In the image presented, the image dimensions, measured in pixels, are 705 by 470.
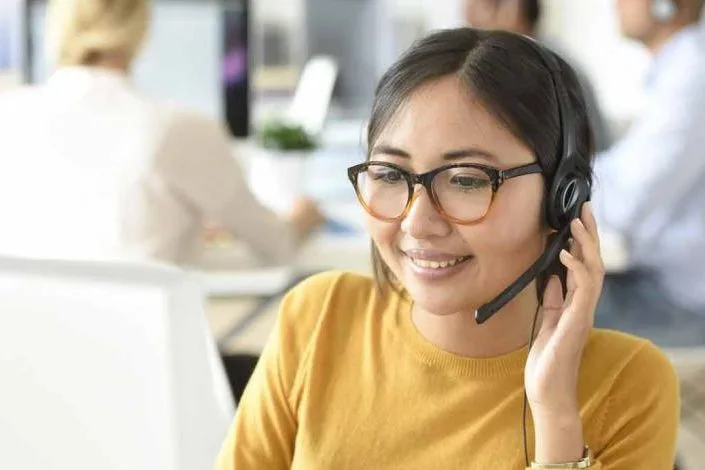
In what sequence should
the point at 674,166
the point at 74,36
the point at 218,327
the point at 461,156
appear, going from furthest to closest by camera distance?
1. the point at 674,166
2. the point at 74,36
3. the point at 218,327
4. the point at 461,156

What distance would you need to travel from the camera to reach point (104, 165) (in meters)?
1.50

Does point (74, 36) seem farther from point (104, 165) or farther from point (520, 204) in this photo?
point (520, 204)

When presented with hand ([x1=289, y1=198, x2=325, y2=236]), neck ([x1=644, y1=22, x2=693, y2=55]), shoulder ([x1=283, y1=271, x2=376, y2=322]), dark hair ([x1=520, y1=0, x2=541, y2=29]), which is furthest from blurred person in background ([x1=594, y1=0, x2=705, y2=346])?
shoulder ([x1=283, y1=271, x2=376, y2=322])

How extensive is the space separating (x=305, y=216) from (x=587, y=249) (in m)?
1.06

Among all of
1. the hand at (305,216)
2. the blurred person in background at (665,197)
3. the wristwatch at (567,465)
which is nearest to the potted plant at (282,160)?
the hand at (305,216)

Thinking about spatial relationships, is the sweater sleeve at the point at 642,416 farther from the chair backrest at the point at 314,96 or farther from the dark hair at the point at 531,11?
the dark hair at the point at 531,11

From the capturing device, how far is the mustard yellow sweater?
0.83 metres

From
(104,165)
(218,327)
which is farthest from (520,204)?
(104,165)

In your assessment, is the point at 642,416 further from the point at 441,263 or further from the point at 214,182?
the point at 214,182

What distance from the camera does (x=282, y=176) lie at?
6.83 ft

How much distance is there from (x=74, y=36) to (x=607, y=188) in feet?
3.42

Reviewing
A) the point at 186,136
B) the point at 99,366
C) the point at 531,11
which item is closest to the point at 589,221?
the point at 99,366

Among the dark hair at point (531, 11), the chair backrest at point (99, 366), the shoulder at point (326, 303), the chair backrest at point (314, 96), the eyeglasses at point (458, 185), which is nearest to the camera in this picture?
the chair backrest at point (99, 366)

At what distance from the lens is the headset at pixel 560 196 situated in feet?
2.68
